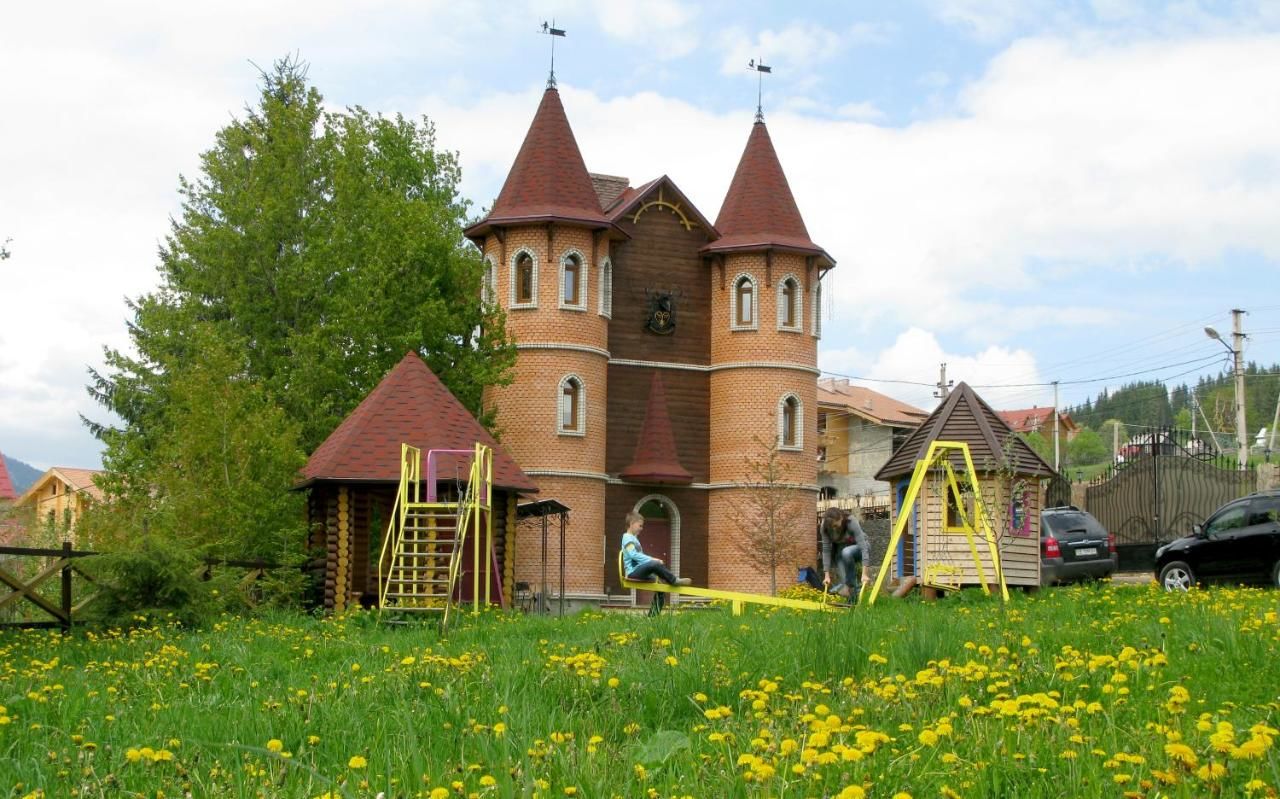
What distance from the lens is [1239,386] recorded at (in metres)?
40.9

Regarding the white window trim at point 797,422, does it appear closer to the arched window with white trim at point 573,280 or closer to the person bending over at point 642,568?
the arched window with white trim at point 573,280

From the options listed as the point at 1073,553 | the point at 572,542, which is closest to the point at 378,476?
the point at 572,542

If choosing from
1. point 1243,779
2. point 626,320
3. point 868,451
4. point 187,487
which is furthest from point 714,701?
point 868,451

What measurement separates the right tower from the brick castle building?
0.05 meters

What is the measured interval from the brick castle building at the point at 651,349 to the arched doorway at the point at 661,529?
4 centimetres

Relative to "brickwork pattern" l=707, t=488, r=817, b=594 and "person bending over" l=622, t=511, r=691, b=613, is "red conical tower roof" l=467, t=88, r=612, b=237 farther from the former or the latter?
"person bending over" l=622, t=511, r=691, b=613

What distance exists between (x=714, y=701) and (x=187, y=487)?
21.5 metres

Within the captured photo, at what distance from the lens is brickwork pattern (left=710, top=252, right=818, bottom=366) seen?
1437 inches

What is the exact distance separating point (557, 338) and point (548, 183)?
412cm

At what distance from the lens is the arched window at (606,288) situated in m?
35.3

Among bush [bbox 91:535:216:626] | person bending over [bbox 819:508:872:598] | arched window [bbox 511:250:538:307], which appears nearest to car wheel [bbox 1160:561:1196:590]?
person bending over [bbox 819:508:872:598]

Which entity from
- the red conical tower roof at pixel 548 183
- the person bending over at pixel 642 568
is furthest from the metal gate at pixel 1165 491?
the person bending over at pixel 642 568

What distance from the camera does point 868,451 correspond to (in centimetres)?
6662

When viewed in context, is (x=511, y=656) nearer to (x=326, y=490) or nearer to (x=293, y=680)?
(x=293, y=680)
